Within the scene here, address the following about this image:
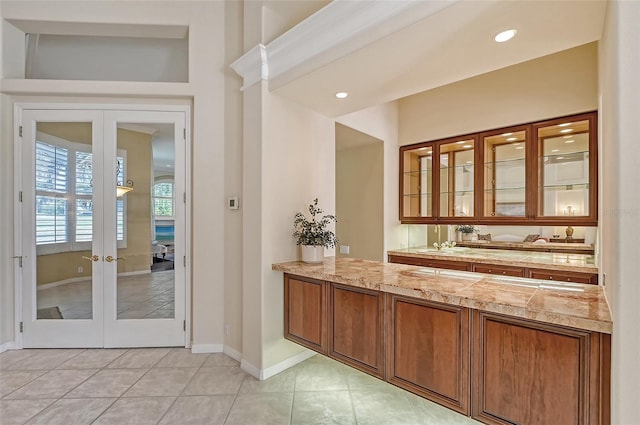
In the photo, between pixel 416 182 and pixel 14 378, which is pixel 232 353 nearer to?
pixel 14 378

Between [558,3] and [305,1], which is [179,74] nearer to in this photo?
[305,1]

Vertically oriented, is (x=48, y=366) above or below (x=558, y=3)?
below

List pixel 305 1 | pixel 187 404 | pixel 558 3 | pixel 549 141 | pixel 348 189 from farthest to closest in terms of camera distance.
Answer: pixel 348 189 < pixel 549 141 < pixel 305 1 < pixel 187 404 < pixel 558 3

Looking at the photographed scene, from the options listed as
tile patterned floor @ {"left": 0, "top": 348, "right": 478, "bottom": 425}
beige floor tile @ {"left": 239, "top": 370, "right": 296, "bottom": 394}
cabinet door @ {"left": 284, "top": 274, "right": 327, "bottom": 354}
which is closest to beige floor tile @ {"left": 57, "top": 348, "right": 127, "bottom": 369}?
tile patterned floor @ {"left": 0, "top": 348, "right": 478, "bottom": 425}

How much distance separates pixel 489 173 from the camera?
3861mm

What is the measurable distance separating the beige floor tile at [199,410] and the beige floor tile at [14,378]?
145cm

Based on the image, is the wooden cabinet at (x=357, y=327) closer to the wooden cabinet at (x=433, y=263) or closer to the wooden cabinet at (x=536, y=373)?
the wooden cabinet at (x=536, y=373)

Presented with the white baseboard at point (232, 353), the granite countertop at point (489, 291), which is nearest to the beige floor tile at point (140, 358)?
the white baseboard at point (232, 353)

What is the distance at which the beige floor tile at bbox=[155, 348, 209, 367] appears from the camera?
114 inches

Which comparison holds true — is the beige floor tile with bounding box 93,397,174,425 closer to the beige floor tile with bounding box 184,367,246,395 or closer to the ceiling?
the beige floor tile with bounding box 184,367,246,395

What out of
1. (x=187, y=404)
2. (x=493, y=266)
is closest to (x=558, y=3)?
(x=493, y=266)

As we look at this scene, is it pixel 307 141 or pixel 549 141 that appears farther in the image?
pixel 549 141

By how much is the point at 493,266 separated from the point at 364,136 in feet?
7.60

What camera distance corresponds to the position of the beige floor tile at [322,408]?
82.8 inches
